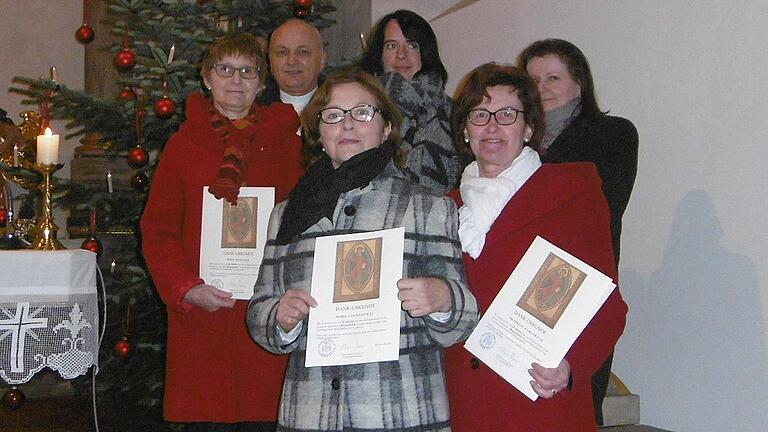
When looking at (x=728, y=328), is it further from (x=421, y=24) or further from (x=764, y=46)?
(x=421, y=24)

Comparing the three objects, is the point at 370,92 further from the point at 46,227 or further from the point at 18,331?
the point at 46,227

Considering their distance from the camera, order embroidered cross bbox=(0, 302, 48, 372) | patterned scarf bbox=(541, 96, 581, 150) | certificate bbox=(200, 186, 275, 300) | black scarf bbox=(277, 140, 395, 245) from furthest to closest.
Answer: patterned scarf bbox=(541, 96, 581, 150) → embroidered cross bbox=(0, 302, 48, 372) → certificate bbox=(200, 186, 275, 300) → black scarf bbox=(277, 140, 395, 245)

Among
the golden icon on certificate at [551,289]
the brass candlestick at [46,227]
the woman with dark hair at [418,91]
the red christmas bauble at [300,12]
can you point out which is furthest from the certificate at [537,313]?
the red christmas bauble at [300,12]

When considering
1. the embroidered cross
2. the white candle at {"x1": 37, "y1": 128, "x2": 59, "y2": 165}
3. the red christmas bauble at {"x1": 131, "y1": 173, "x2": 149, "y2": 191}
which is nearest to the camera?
the embroidered cross

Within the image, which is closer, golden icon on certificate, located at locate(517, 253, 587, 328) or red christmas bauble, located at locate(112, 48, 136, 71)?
golden icon on certificate, located at locate(517, 253, 587, 328)

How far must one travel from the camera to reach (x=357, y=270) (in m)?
1.89

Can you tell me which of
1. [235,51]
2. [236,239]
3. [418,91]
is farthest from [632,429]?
[235,51]

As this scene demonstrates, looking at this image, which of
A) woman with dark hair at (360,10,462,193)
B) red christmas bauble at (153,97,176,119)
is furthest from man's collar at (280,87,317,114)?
red christmas bauble at (153,97,176,119)

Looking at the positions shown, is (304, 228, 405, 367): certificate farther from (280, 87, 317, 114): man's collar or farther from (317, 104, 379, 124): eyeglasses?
(280, 87, 317, 114): man's collar

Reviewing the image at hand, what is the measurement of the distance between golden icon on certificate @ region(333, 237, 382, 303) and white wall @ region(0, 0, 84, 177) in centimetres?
553

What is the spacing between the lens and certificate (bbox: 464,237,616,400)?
1.92 metres

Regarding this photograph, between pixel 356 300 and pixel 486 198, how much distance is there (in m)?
0.46

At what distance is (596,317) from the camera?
2064mm

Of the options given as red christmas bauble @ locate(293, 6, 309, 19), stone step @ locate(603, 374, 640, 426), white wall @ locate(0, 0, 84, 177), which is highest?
white wall @ locate(0, 0, 84, 177)
